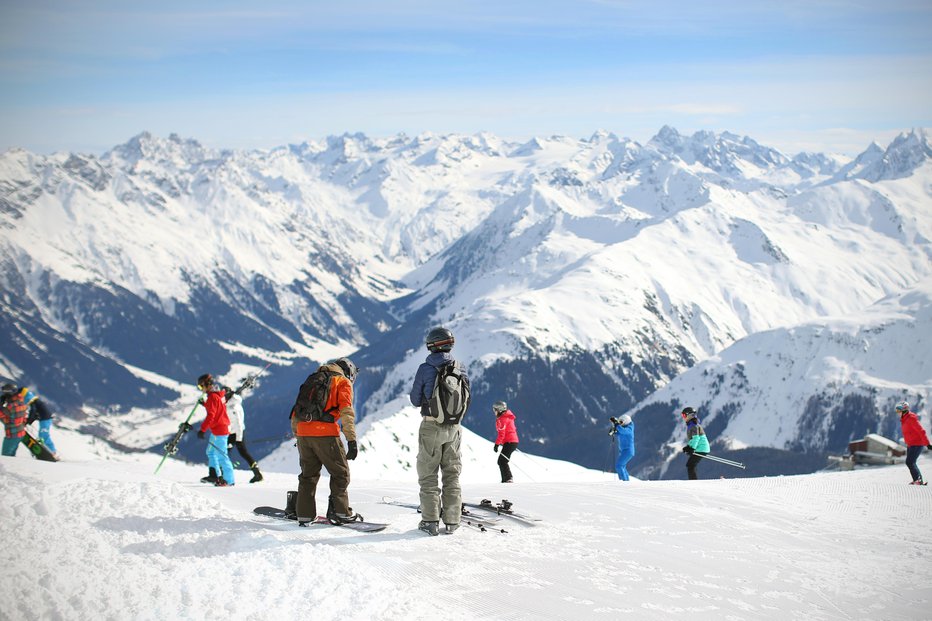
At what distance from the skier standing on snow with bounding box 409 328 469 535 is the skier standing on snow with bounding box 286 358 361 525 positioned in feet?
4.09

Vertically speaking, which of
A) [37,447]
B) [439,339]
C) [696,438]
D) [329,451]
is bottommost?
[37,447]

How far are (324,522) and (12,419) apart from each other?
1507 cm

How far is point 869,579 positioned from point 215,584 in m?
10.1

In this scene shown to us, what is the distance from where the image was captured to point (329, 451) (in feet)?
48.5

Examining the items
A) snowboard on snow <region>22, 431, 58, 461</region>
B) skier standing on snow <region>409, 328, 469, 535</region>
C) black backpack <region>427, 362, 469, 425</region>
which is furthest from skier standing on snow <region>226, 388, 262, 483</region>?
A: black backpack <region>427, 362, 469, 425</region>

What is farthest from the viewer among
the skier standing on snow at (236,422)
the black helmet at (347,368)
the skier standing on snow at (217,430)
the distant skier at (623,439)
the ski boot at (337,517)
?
the distant skier at (623,439)

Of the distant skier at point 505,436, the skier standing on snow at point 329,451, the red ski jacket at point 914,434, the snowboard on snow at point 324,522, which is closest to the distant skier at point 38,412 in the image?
the snowboard on snow at point 324,522

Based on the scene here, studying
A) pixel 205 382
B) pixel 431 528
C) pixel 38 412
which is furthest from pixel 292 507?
pixel 38 412

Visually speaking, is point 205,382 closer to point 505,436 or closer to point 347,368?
point 347,368

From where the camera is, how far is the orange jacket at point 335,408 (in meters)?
14.5

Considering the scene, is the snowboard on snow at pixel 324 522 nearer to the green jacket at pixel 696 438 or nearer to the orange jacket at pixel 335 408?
the orange jacket at pixel 335 408

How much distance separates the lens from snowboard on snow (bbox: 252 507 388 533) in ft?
48.1

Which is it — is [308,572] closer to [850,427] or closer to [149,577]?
[149,577]

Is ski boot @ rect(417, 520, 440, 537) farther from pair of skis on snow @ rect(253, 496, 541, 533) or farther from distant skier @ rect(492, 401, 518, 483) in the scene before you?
distant skier @ rect(492, 401, 518, 483)
